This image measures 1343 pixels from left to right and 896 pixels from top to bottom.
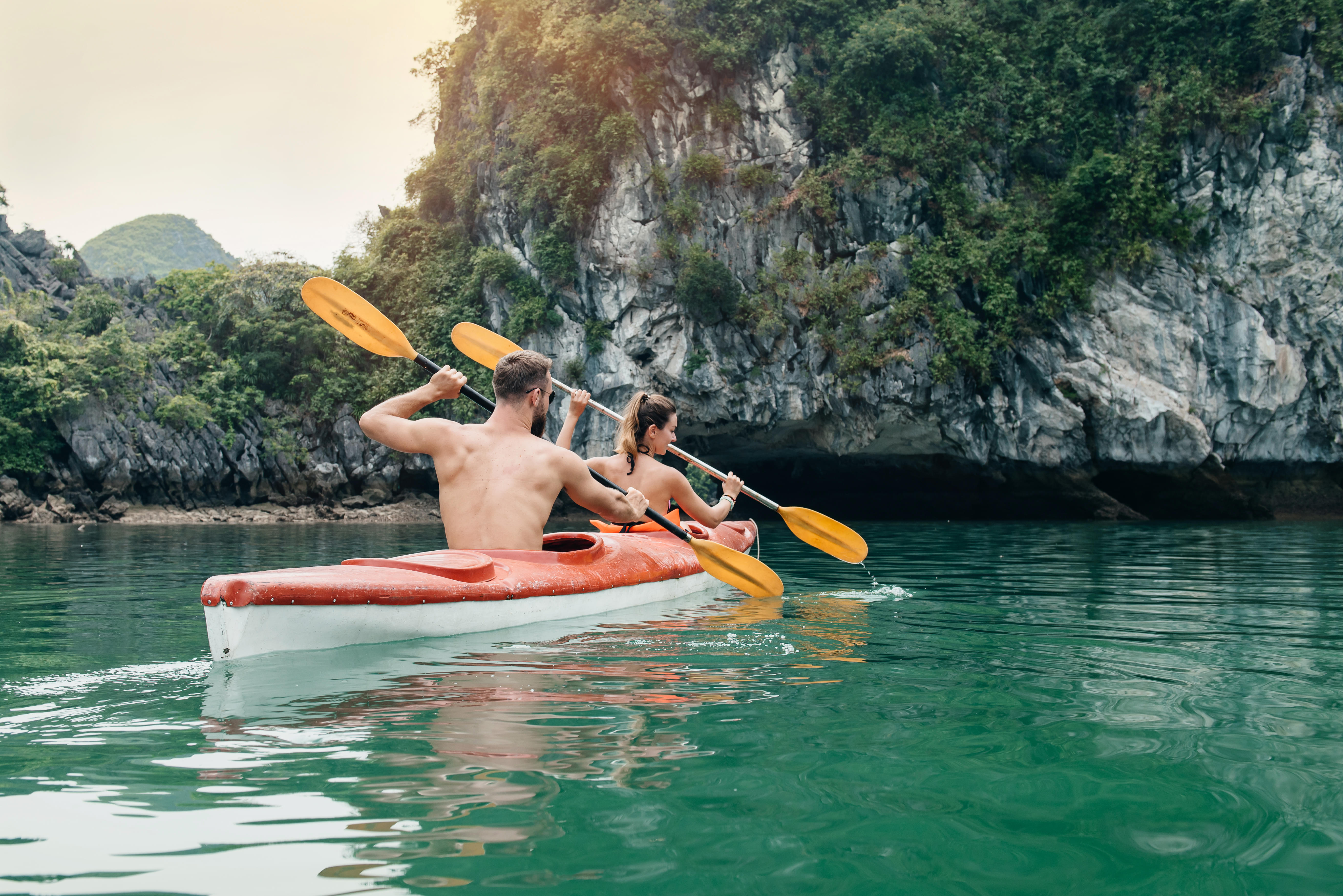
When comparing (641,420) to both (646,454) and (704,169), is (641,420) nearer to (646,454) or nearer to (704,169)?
(646,454)

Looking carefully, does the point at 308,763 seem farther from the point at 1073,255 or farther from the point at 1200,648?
the point at 1073,255

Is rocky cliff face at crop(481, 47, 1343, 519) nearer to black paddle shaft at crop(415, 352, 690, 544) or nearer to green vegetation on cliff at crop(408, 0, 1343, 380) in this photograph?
green vegetation on cliff at crop(408, 0, 1343, 380)

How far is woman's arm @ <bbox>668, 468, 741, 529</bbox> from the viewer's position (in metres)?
5.33

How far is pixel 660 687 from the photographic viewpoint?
110 inches

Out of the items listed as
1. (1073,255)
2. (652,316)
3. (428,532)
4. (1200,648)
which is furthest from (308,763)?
(1073,255)

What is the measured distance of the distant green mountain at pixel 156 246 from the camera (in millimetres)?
78375

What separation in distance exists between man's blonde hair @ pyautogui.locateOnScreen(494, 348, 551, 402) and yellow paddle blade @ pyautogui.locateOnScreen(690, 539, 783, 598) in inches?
61.4

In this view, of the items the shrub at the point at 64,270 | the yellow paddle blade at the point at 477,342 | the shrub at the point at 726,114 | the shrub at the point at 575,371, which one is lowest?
the yellow paddle blade at the point at 477,342

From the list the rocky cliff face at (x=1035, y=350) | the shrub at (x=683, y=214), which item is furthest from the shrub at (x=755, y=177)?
the shrub at (x=683, y=214)

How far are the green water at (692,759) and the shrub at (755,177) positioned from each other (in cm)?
1470

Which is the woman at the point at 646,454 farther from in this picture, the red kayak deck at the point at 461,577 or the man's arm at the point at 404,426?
the man's arm at the point at 404,426

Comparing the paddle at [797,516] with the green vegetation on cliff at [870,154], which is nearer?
the paddle at [797,516]

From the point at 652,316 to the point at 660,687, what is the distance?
15.4 metres

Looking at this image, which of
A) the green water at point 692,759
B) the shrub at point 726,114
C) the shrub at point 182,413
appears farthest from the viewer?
the shrub at point 182,413
